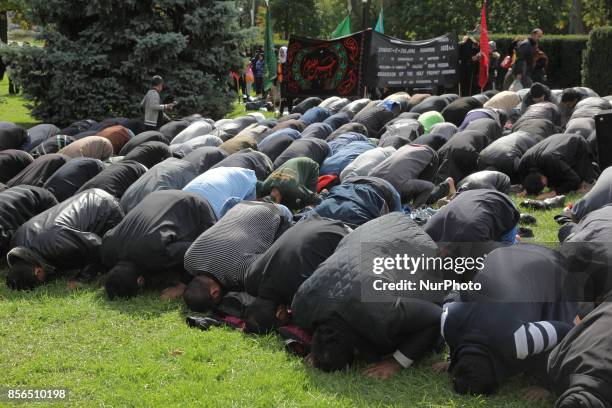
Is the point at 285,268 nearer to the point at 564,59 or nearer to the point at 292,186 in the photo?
the point at 292,186

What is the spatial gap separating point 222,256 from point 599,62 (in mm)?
15077

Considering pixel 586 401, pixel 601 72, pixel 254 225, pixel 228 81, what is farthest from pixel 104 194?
pixel 601 72

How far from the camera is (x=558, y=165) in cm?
817

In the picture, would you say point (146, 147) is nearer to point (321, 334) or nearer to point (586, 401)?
point (321, 334)

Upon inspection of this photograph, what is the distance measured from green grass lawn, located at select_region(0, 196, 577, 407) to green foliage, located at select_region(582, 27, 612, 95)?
15.0 metres

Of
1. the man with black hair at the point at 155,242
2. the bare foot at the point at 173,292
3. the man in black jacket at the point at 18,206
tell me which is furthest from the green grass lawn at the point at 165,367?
the man in black jacket at the point at 18,206

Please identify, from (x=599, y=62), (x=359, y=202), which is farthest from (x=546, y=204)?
(x=599, y=62)

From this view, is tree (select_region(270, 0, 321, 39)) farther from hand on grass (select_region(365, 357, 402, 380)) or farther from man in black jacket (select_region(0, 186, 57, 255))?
hand on grass (select_region(365, 357, 402, 380))

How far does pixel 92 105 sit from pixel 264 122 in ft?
14.8

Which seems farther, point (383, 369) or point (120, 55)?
point (120, 55)

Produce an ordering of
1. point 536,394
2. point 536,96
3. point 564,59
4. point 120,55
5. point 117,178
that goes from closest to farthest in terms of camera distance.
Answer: point 536,394 < point 117,178 < point 536,96 < point 120,55 < point 564,59

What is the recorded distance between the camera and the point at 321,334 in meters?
4.65

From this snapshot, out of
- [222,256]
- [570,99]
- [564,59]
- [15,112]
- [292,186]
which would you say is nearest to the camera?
[222,256]

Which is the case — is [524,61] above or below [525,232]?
above
